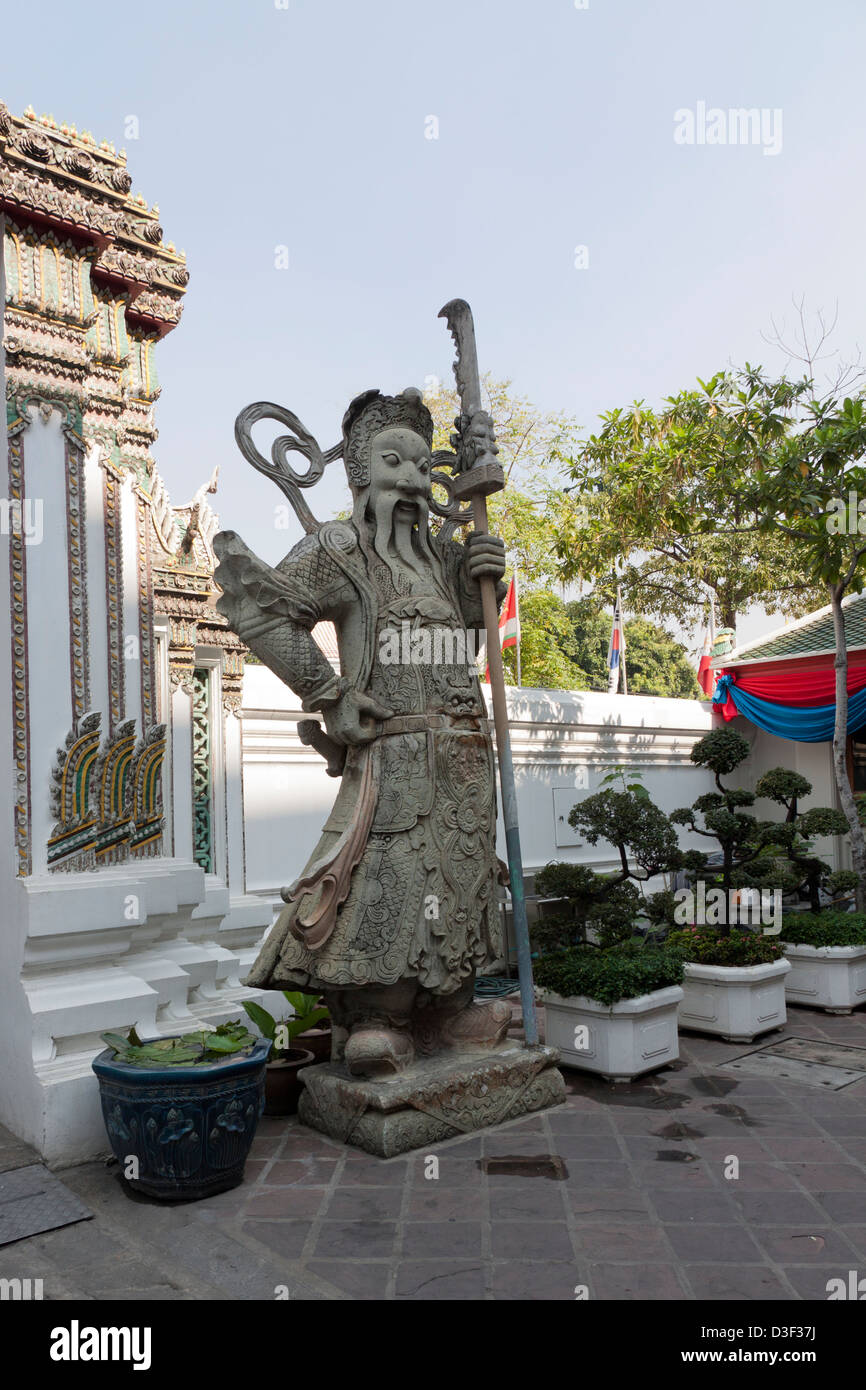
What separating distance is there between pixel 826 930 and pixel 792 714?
4.28 metres

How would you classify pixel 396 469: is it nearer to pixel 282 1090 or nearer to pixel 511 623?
pixel 282 1090

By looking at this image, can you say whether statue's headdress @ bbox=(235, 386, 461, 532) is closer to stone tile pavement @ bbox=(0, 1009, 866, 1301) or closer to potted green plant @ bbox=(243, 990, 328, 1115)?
potted green plant @ bbox=(243, 990, 328, 1115)

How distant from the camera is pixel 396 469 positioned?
4422mm

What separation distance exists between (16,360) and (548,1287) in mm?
4100

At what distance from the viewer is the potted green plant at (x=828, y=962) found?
6.12m

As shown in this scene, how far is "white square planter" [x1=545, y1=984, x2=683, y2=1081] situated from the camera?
4.72 metres

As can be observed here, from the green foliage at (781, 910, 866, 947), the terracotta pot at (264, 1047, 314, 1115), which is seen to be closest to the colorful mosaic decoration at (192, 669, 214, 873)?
the terracotta pot at (264, 1047, 314, 1115)

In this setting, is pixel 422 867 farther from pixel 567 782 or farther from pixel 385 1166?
pixel 567 782

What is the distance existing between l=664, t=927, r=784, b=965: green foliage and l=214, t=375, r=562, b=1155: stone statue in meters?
1.65

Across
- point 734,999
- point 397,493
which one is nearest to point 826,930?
point 734,999

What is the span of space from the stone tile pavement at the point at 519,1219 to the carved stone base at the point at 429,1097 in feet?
0.23

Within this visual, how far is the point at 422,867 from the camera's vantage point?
4105 mm

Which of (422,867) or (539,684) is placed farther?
(539,684)

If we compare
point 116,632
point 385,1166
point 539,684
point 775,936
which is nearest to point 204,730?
point 116,632
